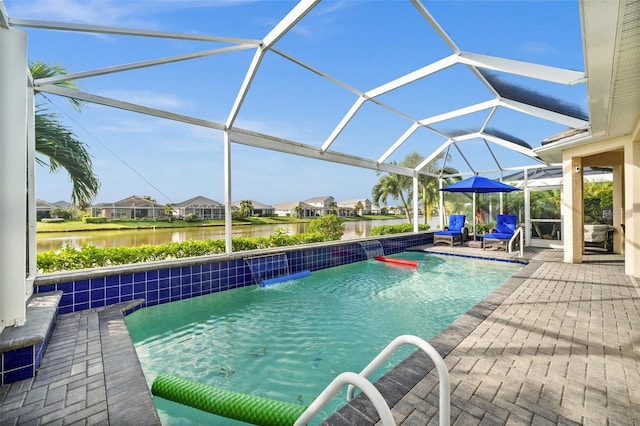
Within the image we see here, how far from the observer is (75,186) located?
5008 millimetres

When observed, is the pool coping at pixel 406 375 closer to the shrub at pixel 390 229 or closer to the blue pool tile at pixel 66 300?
the blue pool tile at pixel 66 300

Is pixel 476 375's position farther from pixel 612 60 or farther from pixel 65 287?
pixel 65 287

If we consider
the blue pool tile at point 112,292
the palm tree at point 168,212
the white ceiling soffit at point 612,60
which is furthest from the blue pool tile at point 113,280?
the white ceiling soffit at point 612,60

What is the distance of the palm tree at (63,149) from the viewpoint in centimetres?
452

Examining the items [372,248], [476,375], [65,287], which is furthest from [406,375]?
[372,248]

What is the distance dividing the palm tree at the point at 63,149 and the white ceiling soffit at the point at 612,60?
6340mm

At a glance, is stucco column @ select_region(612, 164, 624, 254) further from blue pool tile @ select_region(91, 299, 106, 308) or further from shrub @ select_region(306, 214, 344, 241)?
blue pool tile @ select_region(91, 299, 106, 308)

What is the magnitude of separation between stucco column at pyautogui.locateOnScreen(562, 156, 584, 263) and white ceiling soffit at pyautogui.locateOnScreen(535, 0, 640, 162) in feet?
7.08

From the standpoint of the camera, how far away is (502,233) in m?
11.0

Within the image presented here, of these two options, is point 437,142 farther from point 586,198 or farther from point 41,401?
point 41,401

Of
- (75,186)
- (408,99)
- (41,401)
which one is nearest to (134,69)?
(75,186)

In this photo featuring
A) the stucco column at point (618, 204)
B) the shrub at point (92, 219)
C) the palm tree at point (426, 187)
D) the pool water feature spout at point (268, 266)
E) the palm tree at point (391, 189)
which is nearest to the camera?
the shrub at point (92, 219)

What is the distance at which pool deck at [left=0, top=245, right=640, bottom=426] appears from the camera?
81.1 inches

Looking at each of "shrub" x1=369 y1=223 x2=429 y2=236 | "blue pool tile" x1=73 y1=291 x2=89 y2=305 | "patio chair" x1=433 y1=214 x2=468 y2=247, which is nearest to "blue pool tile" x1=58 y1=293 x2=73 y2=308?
"blue pool tile" x1=73 y1=291 x2=89 y2=305
